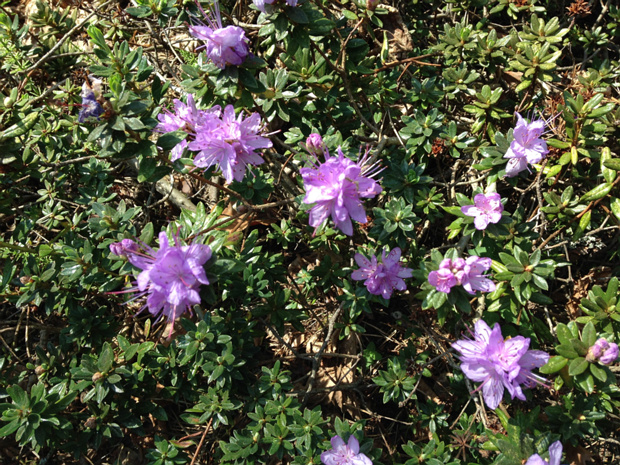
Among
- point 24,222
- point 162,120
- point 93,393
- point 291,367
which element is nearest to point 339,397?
point 291,367

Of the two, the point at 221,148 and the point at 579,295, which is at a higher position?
the point at 221,148

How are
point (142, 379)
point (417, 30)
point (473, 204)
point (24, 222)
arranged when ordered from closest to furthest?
1. point (473, 204)
2. point (142, 379)
3. point (24, 222)
4. point (417, 30)

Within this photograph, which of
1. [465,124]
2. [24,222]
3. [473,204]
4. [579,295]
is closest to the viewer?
[473,204]

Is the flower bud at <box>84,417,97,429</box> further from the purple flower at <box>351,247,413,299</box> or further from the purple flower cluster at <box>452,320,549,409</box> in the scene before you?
the purple flower cluster at <box>452,320,549,409</box>

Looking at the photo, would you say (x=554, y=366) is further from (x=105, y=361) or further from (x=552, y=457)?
(x=105, y=361)

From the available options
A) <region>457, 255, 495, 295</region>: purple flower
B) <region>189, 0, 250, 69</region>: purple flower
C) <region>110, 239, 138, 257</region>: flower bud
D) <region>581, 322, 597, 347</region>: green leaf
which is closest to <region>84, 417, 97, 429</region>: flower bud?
<region>110, 239, 138, 257</region>: flower bud

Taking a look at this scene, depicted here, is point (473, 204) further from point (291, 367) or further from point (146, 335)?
point (146, 335)

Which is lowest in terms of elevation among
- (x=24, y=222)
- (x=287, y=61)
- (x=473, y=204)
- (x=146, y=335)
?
(x=146, y=335)
